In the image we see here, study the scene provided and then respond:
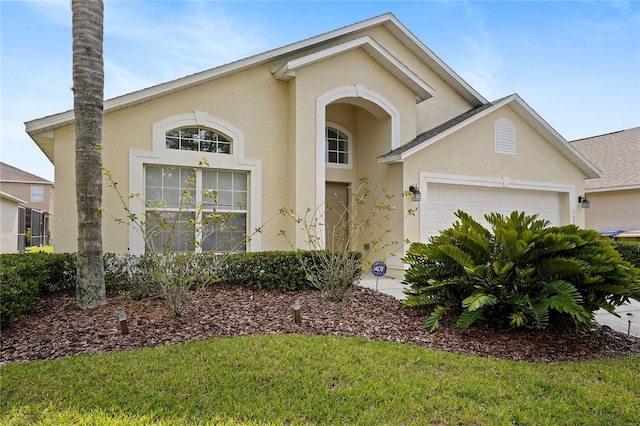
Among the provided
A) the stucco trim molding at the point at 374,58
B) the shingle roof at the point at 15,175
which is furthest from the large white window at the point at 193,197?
the shingle roof at the point at 15,175

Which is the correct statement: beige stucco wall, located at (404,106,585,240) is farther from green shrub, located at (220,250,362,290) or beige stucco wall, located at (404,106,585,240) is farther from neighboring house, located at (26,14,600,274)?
green shrub, located at (220,250,362,290)

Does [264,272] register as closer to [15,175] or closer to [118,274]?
[118,274]

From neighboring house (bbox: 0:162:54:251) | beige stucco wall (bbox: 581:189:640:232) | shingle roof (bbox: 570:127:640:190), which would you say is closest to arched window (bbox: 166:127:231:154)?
shingle roof (bbox: 570:127:640:190)

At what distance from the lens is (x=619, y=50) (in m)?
10.9

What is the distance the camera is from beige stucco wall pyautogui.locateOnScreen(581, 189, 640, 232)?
16984 mm

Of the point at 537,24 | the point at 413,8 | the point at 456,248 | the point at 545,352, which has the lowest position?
the point at 545,352

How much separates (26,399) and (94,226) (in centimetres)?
291

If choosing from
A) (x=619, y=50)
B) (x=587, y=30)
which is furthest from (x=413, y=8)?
(x=619, y=50)

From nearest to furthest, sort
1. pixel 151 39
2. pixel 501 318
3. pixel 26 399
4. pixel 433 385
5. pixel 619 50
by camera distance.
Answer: pixel 26 399 < pixel 433 385 < pixel 501 318 < pixel 151 39 < pixel 619 50

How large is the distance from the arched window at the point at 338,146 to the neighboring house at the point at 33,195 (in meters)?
22.7

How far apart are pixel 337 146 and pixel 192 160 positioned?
15.0ft

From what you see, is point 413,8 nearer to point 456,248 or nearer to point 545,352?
point 456,248

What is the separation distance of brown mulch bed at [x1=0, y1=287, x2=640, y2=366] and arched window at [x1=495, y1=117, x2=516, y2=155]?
648 cm

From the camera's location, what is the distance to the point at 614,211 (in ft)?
57.8
